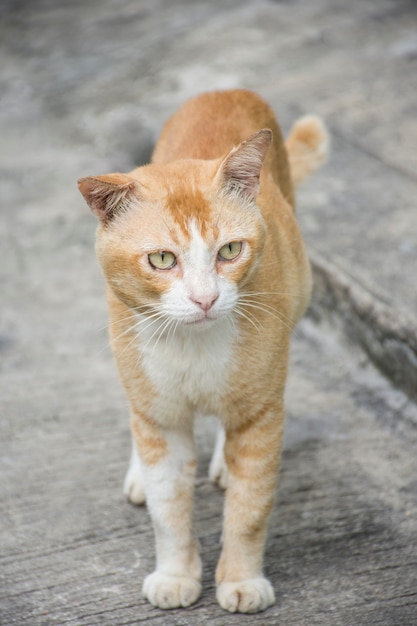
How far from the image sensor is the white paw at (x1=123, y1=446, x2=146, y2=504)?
9.85 feet

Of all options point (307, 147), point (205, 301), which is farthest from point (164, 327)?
point (307, 147)

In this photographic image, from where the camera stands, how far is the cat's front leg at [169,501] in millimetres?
2574

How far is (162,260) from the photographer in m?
2.22

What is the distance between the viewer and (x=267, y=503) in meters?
2.54

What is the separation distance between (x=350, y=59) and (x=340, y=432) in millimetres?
3395

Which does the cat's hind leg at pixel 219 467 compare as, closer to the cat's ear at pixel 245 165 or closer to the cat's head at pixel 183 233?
the cat's head at pixel 183 233

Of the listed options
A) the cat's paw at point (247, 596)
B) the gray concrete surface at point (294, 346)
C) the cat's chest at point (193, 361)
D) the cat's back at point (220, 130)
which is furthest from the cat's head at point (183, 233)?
the gray concrete surface at point (294, 346)

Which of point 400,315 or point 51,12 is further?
point 51,12

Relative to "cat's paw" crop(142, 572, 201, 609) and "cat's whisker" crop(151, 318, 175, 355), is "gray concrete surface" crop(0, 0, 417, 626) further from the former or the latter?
"cat's whisker" crop(151, 318, 175, 355)

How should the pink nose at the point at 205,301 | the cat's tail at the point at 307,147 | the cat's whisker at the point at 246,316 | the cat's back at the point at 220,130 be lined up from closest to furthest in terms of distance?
1. the pink nose at the point at 205,301
2. the cat's whisker at the point at 246,316
3. the cat's back at the point at 220,130
4. the cat's tail at the point at 307,147

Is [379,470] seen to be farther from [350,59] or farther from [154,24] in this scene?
[154,24]

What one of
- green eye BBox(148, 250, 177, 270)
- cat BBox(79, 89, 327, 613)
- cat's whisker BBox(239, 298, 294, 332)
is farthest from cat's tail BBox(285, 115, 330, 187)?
green eye BBox(148, 250, 177, 270)

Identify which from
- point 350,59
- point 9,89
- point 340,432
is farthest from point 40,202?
point 340,432

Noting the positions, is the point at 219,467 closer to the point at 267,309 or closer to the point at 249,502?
the point at 249,502
